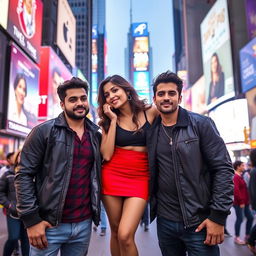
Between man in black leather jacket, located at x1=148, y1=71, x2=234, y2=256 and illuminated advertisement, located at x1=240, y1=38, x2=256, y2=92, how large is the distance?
89.7 feet

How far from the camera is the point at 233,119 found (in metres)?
32.4

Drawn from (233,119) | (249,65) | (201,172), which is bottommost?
(201,172)

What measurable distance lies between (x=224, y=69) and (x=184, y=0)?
33.1m

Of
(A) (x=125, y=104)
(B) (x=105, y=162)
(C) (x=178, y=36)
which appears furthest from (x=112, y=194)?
(C) (x=178, y=36)

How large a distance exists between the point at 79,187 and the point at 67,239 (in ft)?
1.56

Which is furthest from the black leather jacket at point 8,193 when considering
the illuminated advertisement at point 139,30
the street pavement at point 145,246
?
the illuminated advertisement at point 139,30

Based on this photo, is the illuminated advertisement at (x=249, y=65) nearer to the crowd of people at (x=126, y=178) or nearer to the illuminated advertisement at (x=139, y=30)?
the crowd of people at (x=126, y=178)

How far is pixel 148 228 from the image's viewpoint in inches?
307

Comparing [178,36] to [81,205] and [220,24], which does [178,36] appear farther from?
[81,205]

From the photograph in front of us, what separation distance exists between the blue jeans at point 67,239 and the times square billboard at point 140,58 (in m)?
76.3

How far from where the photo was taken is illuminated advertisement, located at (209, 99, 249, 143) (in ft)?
101

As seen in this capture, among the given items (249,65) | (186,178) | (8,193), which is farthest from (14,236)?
(249,65)

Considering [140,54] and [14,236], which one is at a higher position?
[140,54]

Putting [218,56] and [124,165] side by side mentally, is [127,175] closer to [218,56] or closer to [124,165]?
[124,165]
